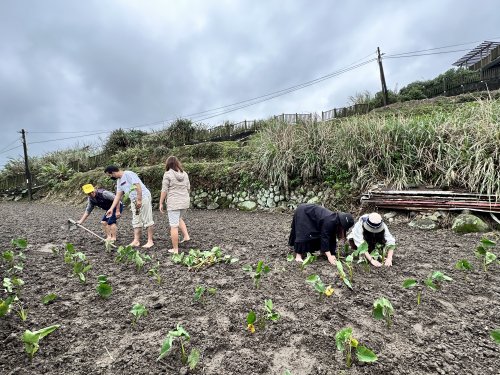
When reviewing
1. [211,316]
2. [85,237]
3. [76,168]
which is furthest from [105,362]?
[76,168]

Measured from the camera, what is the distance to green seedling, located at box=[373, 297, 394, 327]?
2240 mm

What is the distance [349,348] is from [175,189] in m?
3.28

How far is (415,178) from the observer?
6.60 metres

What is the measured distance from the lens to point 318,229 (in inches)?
155

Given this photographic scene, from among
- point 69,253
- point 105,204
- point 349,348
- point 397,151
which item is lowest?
point 349,348

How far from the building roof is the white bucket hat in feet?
102

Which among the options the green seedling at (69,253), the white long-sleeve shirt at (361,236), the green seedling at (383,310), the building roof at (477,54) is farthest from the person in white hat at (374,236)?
the building roof at (477,54)

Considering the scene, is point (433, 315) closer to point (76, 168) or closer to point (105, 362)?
point (105, 362)

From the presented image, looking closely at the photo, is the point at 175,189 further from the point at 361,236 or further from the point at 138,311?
the point at 361,236

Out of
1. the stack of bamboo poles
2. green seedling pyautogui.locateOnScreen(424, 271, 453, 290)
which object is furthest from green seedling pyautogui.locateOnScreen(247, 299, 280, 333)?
the stack of bamboo poles

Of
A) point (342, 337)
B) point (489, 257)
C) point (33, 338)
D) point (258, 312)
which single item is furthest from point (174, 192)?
point (489, 257)

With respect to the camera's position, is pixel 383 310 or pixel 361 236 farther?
pixel 361 236

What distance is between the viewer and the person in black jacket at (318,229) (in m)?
3.72

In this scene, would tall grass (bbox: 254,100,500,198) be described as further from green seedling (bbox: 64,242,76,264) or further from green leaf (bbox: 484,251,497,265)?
green seedling (bbox: 64,242,76,264)
